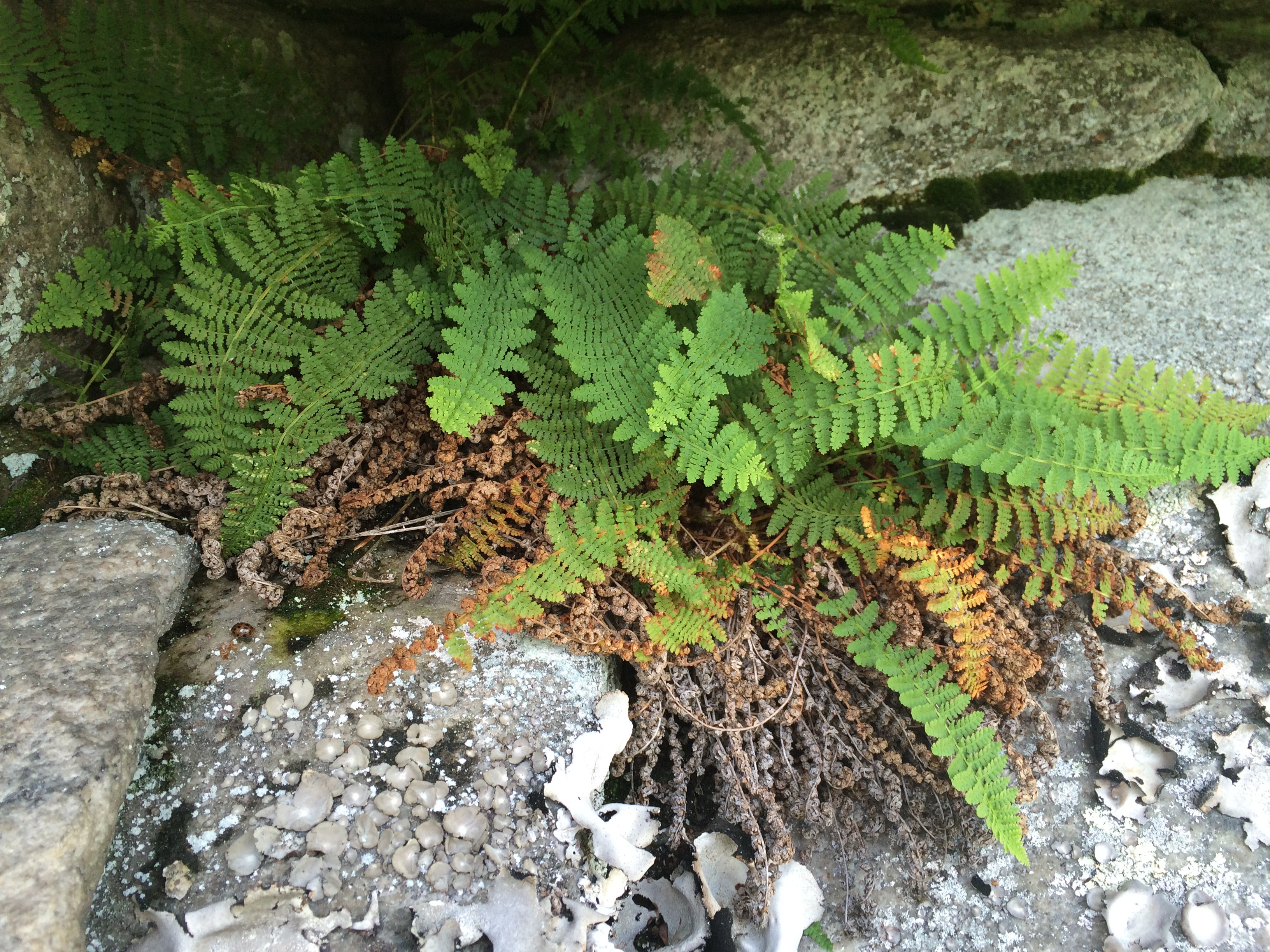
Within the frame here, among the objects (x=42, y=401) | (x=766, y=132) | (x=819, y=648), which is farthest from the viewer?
(x=766, y=132)

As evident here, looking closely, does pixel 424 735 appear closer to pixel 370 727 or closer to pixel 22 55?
pixel 370 727

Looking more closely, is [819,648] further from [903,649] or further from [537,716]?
[537,716]

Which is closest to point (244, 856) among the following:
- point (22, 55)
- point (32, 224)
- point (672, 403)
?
point (672, 403)

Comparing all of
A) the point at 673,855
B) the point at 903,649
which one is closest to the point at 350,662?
the point at 673,855

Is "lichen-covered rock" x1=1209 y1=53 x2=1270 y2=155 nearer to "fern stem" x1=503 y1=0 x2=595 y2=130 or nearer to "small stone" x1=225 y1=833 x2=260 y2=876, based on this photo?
"fern stem" x1=503 y1=0 x2=595 y2=130

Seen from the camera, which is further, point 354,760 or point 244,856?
point 354,760

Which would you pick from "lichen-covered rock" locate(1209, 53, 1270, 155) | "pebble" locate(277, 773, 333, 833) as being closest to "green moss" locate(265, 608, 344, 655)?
"pebble" locate(277, 773, 333, 833)
